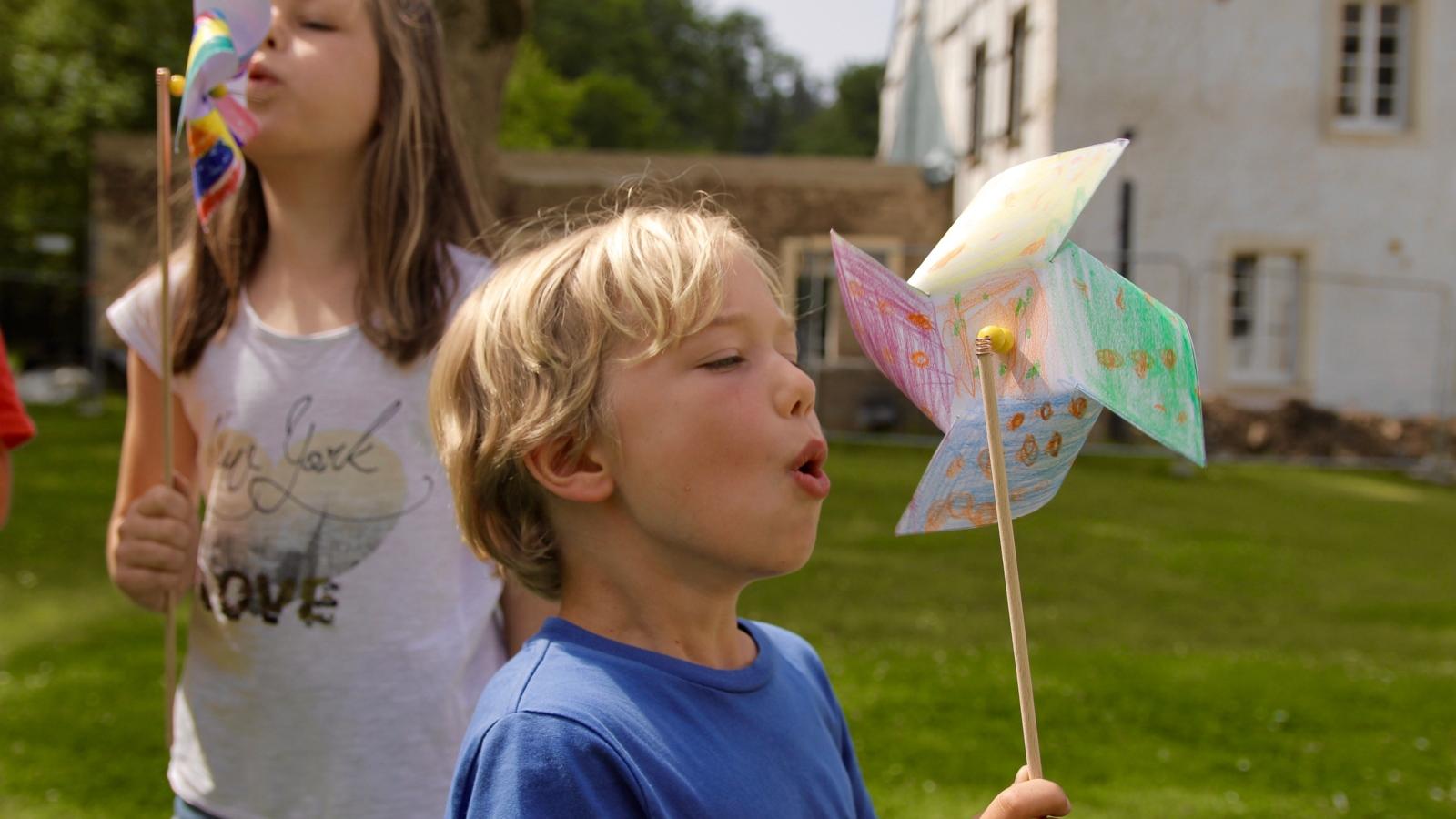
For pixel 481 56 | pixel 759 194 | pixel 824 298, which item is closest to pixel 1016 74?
pixel 824 298

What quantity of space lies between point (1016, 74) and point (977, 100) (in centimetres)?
195

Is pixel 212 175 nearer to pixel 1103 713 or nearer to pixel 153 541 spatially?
pixel 153 541

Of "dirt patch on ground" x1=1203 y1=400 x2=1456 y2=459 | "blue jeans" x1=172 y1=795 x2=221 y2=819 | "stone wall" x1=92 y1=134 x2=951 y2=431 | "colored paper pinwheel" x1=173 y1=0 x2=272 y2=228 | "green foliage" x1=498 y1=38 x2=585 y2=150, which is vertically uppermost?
"green foliage" x1=498 y1=38 x2=585 y2=150

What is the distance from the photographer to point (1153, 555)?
8.36 metres

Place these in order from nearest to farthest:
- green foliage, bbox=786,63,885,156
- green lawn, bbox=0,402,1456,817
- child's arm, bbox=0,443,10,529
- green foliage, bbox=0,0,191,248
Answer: child's arm, bbox=0,443,10,529 → green lawn, bbox=0,402,1456,817 → green foliage, bbox=0,0,191,248 → green foliage, bbox=786,63,885,156

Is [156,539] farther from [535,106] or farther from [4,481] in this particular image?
[535,106]

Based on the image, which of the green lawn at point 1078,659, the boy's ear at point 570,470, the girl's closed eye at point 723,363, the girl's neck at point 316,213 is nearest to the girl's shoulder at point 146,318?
the girl's neck at point 316,213

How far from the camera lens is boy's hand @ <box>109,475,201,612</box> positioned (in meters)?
1.96

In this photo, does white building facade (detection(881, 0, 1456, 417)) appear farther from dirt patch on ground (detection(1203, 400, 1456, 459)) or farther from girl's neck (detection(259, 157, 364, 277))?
girl's neck (detection(259, 157, 364, 277))

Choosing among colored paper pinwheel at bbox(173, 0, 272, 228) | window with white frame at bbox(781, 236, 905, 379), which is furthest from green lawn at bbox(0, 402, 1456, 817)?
window with white frame at bbox(781, 236, 905, 379)

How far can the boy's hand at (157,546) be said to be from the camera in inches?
77.0

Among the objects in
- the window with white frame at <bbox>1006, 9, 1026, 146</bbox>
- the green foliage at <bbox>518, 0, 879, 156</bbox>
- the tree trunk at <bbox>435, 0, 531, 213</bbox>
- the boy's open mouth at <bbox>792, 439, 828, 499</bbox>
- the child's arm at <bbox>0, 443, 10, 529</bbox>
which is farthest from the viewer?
the green foliage at <bbox>518, 0, 879, 156</bbox>

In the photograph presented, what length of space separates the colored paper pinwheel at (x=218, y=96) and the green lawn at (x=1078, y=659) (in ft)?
8.72

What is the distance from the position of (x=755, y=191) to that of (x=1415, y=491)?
992 cm
